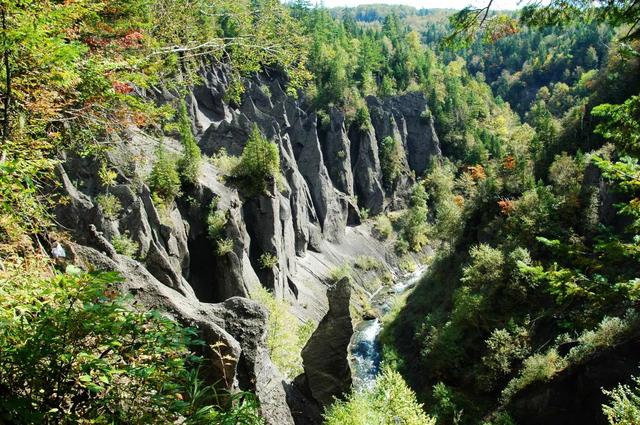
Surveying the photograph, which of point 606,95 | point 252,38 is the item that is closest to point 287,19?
point 252,38

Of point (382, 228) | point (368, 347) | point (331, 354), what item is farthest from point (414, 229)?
point (331, 354)

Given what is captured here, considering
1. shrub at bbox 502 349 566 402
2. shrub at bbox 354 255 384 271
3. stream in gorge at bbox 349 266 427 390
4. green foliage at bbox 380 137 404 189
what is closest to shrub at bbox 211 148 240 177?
stream in gorge at bbox 349 266 427 390

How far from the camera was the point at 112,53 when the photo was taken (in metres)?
11.8

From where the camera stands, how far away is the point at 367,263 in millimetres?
75188

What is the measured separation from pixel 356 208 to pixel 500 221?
4155cm

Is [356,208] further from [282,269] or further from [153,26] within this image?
[153,26]

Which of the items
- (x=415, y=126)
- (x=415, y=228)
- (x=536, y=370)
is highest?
(x=536, y=370)

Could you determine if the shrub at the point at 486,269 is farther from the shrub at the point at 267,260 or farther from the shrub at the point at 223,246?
the shrub at the point at 223,246

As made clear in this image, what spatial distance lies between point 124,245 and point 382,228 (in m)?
62.7

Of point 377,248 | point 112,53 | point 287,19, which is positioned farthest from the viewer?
point 377,248

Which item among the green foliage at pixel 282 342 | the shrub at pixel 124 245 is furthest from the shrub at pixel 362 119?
the shrub at pixel 124 245

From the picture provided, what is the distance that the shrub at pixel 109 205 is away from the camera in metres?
31.8

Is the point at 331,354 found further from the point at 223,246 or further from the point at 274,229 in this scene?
the point at 274,229

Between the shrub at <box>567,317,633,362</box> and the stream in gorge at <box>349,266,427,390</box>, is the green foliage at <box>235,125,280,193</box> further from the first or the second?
the shrub at <box>567,317,633,362</box>
